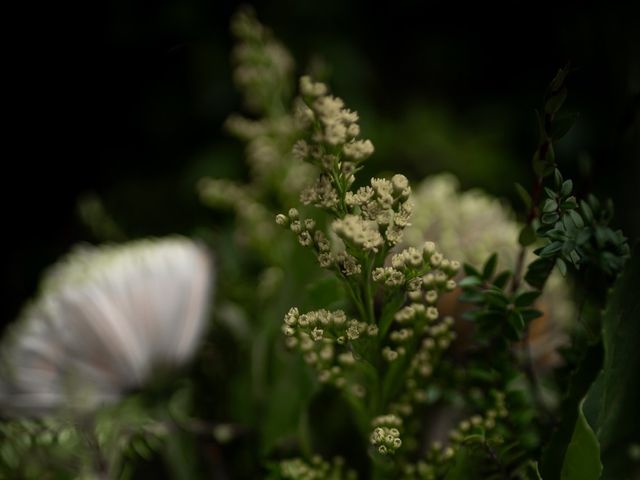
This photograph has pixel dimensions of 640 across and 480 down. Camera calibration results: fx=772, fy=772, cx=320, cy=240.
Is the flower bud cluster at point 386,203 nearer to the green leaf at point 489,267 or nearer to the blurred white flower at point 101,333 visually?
the green leaf at point 489,267

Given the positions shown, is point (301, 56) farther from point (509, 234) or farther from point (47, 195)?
point (509, 234)

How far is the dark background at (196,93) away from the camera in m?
0.96

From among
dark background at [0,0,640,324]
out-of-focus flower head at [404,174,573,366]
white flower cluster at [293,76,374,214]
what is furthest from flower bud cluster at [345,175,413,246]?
dark background at [0,0,640,324]

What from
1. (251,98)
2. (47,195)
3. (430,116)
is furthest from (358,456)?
(47,195)

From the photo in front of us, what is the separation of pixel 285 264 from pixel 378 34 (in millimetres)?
735

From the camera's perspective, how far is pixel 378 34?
43.1 inches

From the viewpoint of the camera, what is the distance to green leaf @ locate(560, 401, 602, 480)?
0.24m

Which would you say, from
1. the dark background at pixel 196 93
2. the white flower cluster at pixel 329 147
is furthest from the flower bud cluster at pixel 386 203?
the dark background at pixel 196 93

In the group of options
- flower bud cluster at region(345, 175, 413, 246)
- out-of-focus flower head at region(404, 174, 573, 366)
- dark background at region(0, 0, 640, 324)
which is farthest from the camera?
dark background at region(0, 0, 640, 324)

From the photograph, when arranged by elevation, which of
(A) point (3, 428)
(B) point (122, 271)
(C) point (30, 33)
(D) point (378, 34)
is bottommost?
(A) point (3, 428)

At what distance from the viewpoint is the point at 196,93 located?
106 cm

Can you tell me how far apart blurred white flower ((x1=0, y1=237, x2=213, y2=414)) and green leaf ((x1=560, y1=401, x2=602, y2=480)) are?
25cm

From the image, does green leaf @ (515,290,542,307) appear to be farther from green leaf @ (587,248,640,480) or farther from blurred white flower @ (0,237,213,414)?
blurred white flower @ (0,237,213,414)

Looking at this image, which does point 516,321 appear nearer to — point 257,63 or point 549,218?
point 549,218
